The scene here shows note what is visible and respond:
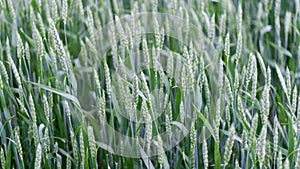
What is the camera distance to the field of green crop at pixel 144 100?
1.13 metres

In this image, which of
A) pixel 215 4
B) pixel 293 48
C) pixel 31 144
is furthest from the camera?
pixel 215 4

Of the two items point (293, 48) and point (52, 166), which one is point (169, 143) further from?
point (293, 48)

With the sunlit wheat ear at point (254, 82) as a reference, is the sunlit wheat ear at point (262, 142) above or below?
below

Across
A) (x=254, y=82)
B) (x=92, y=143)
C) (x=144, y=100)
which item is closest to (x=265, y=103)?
(x=254, y=82)

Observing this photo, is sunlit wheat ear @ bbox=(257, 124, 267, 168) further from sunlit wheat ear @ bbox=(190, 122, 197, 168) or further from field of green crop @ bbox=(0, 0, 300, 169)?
sunlit wheat ear @ bbox=(190, 122, 197, 168)

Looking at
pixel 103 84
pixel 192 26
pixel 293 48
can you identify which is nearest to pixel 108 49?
pixel 103 84

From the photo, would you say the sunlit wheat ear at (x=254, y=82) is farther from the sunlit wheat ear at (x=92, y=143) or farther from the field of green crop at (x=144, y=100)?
the sunlit wheat ear at (x=92, y=143)

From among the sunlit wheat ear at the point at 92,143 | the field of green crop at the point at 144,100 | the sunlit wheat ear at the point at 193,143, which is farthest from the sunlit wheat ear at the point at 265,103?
the sunlit wheat ear at the point at 92,143

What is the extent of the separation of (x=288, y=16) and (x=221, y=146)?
532 mm

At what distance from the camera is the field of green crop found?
1.13 metres

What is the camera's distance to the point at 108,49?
1617 millimetres

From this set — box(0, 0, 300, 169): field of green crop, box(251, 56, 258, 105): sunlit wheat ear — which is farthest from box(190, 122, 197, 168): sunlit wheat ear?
box(251, 56, 258, 105): sunlit wheat ear

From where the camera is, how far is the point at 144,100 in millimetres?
1043

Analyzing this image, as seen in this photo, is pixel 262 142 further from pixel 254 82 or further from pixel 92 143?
pixel 92 143
